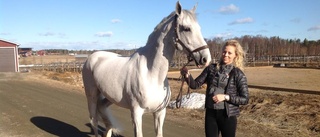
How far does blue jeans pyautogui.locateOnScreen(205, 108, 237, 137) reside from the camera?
3.01m

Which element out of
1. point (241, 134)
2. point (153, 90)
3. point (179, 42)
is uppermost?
point (179, 42)

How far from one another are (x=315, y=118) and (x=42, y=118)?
6.90 meters

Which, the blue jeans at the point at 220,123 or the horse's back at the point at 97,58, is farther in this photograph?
the horse's back at the point at 97,58

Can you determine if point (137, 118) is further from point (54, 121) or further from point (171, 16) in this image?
point (54, 121)

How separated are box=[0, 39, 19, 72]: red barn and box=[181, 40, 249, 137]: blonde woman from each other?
2938 cm

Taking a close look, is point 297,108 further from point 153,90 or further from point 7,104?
point 7,104

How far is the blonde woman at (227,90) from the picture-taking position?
2.95 m

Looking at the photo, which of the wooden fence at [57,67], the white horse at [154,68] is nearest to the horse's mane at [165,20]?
the white horse at [154,68]

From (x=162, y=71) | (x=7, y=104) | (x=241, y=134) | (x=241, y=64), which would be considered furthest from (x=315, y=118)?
(x=7, y=104)

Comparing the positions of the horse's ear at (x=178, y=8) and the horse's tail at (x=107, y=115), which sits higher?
the horse's ear at (x=178, y=8)

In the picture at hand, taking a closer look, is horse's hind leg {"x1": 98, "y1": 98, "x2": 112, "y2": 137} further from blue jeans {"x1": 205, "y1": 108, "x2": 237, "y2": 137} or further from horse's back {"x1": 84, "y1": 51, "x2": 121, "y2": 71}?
blue jeans {"x1": 205, "y1": 108, "x2": 237, "y2": 137}

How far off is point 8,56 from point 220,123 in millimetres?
29866

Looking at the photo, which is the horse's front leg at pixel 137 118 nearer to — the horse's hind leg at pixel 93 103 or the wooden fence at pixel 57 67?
the horse's hind leg at pixel 93 103

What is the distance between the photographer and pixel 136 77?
11.1 feet
